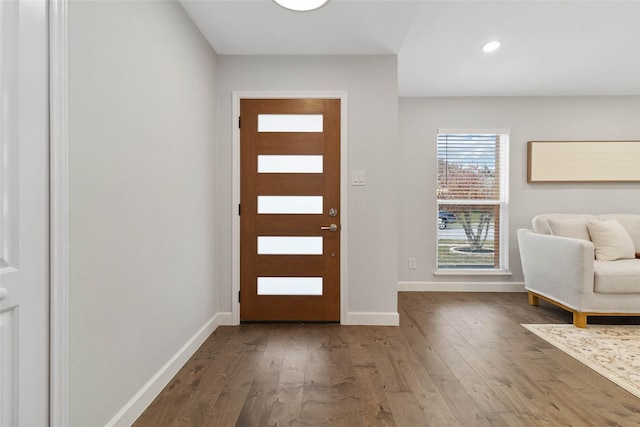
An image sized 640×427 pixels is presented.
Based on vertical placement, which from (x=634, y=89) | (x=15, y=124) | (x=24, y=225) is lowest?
(x=24, y=225)

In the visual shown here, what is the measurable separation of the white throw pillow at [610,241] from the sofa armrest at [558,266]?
0.40 meters

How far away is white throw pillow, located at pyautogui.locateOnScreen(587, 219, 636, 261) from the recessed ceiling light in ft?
6.58

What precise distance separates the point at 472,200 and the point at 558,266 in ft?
4.40

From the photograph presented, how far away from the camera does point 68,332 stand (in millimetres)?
1294

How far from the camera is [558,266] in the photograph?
330cm

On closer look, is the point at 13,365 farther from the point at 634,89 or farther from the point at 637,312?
the point at 634,89

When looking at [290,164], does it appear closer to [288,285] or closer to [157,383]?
[288,285]

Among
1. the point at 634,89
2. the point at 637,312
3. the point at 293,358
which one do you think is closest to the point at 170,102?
the point at 293,358

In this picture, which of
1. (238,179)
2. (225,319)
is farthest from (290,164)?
(225,319)

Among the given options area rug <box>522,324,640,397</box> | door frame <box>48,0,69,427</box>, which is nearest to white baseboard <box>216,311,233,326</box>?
door frame <box>48,0,69,427</box>

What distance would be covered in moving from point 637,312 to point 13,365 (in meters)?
4.27

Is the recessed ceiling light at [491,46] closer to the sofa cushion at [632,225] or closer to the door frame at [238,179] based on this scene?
the door frame at [238,179]

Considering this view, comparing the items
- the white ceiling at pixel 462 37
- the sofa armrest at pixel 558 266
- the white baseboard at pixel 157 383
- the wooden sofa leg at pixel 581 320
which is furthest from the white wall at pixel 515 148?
the white baseboard at pixel 157 383

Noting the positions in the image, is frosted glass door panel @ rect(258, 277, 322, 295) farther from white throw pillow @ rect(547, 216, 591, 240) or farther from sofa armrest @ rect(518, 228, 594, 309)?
white throw pillow @ rect(547, 216, 591, 240)
